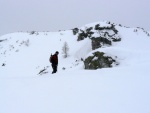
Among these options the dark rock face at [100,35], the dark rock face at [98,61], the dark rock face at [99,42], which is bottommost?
the dark rock face at [98,61]

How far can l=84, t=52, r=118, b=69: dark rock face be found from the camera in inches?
818

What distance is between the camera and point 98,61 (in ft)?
70.6

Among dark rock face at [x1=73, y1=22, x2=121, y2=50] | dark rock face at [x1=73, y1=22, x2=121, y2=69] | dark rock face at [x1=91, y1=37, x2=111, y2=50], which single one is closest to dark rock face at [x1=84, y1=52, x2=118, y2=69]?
dark rock face at [x1=73, y1=22, x2=121, y2=69]

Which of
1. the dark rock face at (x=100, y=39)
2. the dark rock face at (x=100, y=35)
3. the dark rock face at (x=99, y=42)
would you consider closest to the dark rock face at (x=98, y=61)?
the dark rock face at (x=100, y=39)

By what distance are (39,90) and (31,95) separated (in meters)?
0.74

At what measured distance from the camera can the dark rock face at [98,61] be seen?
68.1ft

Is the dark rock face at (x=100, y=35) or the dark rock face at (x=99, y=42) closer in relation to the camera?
the dark rock face at (x=99, y=42)

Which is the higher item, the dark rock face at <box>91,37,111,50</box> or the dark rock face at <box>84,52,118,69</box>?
the dark rock face at <box>91,37,111,50</box>

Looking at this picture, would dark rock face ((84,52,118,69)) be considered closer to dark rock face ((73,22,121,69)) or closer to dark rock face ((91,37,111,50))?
dark rock face ((73,22,121,69))

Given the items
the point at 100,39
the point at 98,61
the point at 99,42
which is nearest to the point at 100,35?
the point at 100,39

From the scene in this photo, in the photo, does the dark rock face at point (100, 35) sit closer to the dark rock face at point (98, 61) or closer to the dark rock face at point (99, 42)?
the dark rock face at point (99, 42)

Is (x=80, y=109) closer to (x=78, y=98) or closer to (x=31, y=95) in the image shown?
(x=78, y=98)

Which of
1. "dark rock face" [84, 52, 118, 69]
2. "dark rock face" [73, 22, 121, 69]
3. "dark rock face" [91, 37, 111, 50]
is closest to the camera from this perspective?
"dark rock face" [84, 52, 118, 69]

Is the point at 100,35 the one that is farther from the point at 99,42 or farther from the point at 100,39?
the point at 99,42
